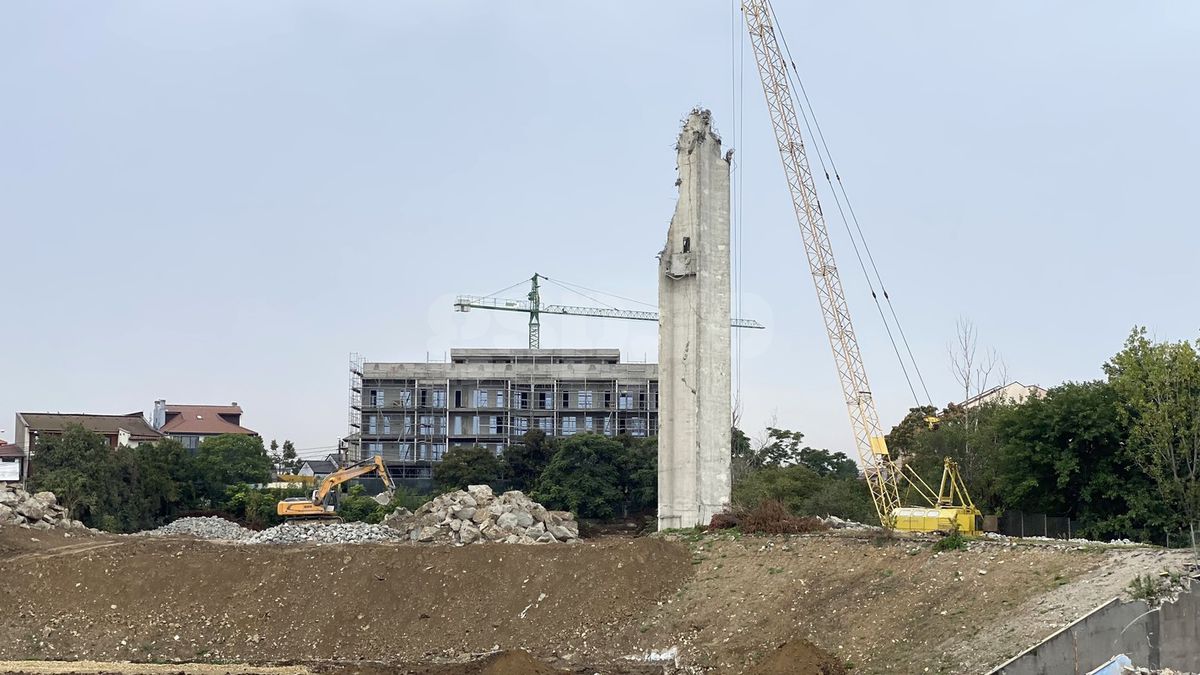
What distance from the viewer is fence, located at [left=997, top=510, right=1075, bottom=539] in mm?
39219

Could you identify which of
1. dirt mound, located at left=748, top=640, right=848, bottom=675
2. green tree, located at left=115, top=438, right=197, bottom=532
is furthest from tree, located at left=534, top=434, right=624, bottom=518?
dirt mound, located at left=748, top=640, right=848, bottom=675

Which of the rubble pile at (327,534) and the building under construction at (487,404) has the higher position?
the building under construction at (487,404)

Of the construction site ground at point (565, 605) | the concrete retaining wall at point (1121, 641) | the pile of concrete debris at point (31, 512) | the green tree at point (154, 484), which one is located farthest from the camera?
the green tree at point (154, 484)

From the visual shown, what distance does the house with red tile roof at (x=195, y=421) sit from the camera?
9444cm

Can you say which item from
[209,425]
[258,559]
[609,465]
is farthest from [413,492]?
[258,559]

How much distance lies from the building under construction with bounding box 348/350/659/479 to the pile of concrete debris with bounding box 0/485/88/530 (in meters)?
42.1

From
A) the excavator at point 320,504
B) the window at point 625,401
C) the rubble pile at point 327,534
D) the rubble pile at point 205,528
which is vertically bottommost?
the rubble pile at point 205,528

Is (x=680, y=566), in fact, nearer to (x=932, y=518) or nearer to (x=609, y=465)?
(x=932, y=518)

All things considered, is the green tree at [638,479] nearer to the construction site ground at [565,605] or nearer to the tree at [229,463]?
Result: the tree at [229,463]

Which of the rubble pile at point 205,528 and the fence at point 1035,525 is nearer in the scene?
the fence at point 1035,525

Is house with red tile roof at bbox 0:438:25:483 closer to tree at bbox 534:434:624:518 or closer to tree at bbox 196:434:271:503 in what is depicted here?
tree at bbox 196:434:271:503

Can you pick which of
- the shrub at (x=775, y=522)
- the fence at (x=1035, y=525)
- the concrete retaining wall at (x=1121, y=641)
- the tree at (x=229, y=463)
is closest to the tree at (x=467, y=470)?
the tree at (x=229, y=463)

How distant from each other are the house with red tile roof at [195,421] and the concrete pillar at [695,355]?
60.5 meters

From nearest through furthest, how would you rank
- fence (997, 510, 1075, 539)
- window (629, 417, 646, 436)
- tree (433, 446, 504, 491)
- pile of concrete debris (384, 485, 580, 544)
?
fence (997, 510, 1075, 539)
pile of concrete debris (384, 485, 580, 544)
tree (433, 446, 504, 491)
window (629, 417, 646, 436)
